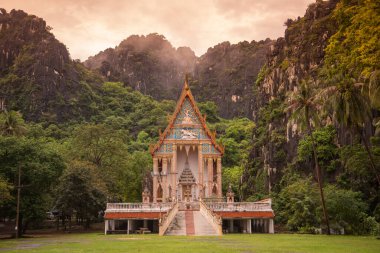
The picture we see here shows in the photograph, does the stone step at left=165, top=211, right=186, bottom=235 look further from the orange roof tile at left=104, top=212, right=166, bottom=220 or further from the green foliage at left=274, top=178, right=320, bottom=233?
the green foliage at left=274, top=178, right=320, bottom=233

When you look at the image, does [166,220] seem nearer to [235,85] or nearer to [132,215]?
[132,215]

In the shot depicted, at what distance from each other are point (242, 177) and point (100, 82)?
10351 centimetres

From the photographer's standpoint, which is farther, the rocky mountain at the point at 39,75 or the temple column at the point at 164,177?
the rocky mountain at the point at 39,75

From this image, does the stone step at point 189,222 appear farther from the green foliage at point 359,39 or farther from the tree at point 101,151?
the tree at point 101,151

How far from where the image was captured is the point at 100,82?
6609 inches

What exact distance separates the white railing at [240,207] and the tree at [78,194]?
1134cm

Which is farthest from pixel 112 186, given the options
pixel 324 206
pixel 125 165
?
pixel 324 206

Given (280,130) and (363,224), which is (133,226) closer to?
(363,224)

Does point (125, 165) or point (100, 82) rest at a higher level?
point (100, 82)

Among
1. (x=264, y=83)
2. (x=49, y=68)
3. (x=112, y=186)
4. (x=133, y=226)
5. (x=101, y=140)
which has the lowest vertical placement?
(x=133, y=226)

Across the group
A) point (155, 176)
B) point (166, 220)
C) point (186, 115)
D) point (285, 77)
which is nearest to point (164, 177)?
point (155, 176)

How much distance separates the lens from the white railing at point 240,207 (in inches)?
1732

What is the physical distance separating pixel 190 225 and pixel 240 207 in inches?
252

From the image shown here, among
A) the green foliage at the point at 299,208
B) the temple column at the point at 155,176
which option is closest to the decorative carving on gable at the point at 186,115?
the temple column at the point at 155,176
